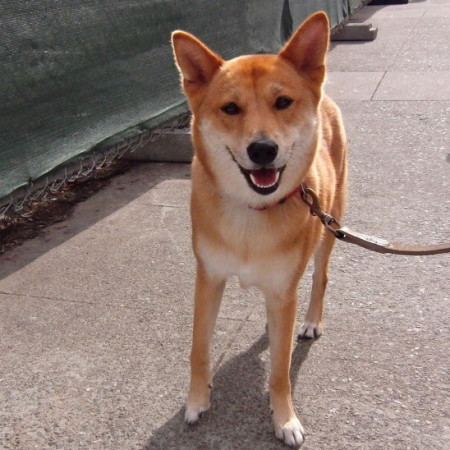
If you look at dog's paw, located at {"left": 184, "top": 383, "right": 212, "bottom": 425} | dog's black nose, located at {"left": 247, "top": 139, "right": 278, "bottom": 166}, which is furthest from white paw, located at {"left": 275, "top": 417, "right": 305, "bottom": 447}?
dog's black nose, located at {"left": 247, "top": 139, "right": 278, "bottom": 166}

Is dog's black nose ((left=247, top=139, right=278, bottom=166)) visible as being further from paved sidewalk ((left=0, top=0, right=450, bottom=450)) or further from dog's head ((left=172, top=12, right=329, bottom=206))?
paved sidewalk ((left=0, top=0, right=450, bottom=450))

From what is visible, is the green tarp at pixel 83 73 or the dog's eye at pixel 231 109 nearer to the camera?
the dog's eye at pixel 231 109

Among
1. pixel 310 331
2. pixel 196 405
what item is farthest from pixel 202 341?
pixel 310 331

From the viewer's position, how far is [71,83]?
4930 mm

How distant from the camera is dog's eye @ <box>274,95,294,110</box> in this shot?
112 inches

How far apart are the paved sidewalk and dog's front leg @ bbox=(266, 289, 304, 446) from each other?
76 millimetres

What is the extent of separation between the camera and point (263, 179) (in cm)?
275

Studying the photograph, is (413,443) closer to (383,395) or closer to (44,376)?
(383,395)

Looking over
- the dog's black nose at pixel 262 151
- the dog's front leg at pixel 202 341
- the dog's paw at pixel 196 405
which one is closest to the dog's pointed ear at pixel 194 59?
the dog's black nose at pixel 262 151

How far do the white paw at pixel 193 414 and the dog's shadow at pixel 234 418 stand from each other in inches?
1.0

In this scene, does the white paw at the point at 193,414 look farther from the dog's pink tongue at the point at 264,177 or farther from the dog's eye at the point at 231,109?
the dog's eye at the point at 231,109

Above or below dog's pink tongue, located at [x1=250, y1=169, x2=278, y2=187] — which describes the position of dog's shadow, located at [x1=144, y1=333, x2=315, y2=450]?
below

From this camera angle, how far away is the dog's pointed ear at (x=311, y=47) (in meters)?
2.96

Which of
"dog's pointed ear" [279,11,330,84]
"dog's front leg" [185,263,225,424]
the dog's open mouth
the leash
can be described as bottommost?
"dog's front leg" [185,263,225,424]
